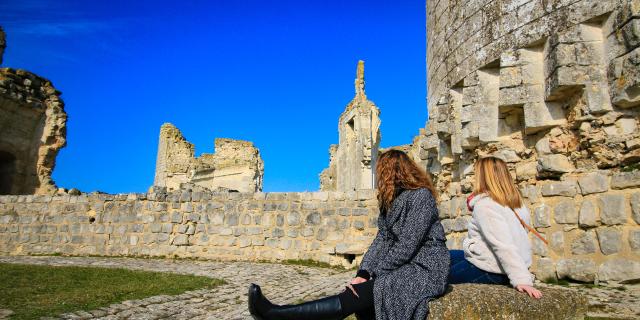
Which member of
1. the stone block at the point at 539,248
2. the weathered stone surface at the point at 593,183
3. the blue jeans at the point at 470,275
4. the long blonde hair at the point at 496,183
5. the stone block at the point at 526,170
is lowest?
the blue jeans at the point at 470,275

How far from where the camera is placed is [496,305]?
2.78 meters

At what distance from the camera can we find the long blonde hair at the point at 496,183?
3.29 meters

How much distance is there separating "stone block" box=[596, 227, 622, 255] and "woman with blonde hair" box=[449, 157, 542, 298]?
2067mm

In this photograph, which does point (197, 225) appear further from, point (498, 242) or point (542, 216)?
point (498, 242)

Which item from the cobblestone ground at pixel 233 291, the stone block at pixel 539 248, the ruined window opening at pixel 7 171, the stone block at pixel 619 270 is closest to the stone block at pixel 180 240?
the cobblestone ground at pixel 233 291

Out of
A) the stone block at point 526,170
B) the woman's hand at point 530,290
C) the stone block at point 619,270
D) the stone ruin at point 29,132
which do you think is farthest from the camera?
the stone ruin at point 29,132

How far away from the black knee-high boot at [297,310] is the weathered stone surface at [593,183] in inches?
143

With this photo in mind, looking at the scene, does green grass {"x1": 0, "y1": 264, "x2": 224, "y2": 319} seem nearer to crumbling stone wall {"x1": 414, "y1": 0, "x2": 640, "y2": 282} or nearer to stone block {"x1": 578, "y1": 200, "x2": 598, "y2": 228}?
crumbling stone wall {"x1": 414, "y1": 0, "x2": 640, "y2": 282}

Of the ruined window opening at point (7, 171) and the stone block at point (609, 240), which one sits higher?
the ruined window opening at point (7, 171)

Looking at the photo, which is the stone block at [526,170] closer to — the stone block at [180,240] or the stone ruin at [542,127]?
the stone ruin at [542,127]

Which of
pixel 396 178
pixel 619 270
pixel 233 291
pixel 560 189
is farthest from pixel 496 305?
pixel 233 291

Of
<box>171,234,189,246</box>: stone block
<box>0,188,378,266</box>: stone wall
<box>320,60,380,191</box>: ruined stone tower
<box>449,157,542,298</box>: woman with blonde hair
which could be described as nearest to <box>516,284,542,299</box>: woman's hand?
<box>449,157,542,298</box>: woman with blonde hair

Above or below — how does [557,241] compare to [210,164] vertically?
below

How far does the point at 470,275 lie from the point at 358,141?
19100 mm
